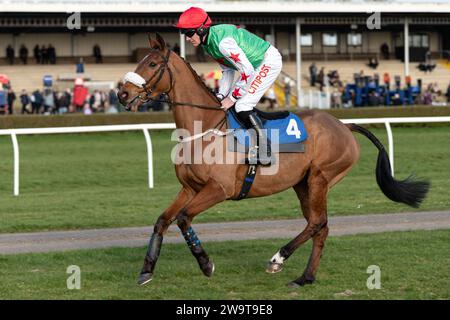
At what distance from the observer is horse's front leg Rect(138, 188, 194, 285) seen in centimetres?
640

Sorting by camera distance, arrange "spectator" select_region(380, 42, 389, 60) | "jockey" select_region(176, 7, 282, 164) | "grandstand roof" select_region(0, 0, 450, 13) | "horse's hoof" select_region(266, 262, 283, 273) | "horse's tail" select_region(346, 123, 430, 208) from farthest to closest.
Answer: "spectator" select_region(380, 42, 389, 60)
"grandstand roof" select_region(0, 0, 450, 13)
"horse's tail" select_region(346, 123, 430, 208)
"horse's hoof" select_region(266, 262, 283, 273)
"jockey" select_region(176, 7, 282, 164)

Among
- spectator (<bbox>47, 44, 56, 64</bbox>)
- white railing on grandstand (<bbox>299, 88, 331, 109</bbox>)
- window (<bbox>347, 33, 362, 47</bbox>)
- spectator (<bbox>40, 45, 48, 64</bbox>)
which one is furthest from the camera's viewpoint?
window (<bbox>347, 33, 362, 47</bbox>)

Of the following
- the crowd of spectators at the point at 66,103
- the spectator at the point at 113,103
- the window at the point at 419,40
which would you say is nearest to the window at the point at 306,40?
the window at the point at 419,40

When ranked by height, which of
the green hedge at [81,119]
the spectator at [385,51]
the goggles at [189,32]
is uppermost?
the spectator at [385,51]

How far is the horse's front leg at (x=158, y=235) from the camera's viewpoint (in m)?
6.40

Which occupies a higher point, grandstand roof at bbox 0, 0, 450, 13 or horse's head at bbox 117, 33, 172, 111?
grandstand roof at bbox 0, 0, 450, 13

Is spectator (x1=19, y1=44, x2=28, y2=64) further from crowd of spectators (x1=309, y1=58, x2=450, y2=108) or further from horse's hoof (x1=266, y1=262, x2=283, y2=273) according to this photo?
horse's hoof (x1=266, y1=262, x2=283, y2=273)

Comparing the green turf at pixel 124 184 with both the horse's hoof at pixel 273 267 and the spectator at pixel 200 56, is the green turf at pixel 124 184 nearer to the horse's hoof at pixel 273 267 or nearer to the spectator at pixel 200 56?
the horse's hoof at pixel 273 267

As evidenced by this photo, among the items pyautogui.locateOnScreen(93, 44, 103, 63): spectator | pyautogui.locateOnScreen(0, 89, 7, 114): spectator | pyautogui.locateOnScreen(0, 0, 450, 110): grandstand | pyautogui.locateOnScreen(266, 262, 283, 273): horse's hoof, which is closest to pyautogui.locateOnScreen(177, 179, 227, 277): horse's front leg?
pyautogui.locateOnScreen(266, 262, 283, 273): horse's hoof

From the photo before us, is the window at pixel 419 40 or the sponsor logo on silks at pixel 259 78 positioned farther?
the window at pixel 419 40

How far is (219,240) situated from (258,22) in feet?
88.2

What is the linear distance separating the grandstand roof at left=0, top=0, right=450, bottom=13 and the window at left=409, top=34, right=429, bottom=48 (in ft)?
16.4
